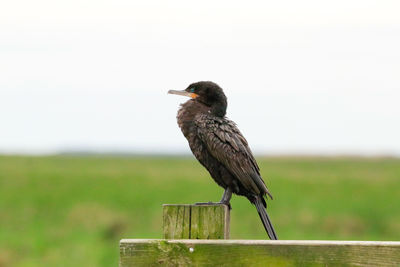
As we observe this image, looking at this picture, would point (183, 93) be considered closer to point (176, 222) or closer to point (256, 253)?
point (176, 222)

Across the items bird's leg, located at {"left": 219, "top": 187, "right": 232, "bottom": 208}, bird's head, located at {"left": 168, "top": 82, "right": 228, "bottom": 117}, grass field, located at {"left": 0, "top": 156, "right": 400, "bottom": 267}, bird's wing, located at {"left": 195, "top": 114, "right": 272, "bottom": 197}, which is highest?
bird's head, located at {"left": 168, "top": 82, "right": 228, "bottom": 117}

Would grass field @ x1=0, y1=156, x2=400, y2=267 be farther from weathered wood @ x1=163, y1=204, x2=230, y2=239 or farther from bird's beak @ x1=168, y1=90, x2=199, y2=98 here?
weathered wood @ x1=163, y1=204, x2=230, y2=239

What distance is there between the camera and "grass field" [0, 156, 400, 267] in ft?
49.6

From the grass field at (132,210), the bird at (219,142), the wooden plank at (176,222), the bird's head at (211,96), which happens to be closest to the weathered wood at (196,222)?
the wooden plank at (176,222)

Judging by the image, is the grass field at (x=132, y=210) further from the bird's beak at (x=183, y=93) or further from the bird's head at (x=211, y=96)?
the bird's head at (x=211, y=96)

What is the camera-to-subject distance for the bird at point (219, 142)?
4.97 metres

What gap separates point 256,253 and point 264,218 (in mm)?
1311

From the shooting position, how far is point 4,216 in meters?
19.3

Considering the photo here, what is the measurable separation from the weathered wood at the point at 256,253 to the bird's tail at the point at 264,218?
0.92 meters

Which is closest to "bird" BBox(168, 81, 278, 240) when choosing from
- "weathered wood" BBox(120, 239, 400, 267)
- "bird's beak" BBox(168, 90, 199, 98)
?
"bird's beak" BBox(168, 90, 199, 98)

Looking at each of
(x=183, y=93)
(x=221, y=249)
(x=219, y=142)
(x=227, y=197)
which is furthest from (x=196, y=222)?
(x=183, y=93)

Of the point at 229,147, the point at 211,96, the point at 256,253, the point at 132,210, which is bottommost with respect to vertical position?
the point at 132,210

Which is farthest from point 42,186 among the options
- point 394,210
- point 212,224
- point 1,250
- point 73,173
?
point 212,224

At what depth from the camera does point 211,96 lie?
5.31 metres
